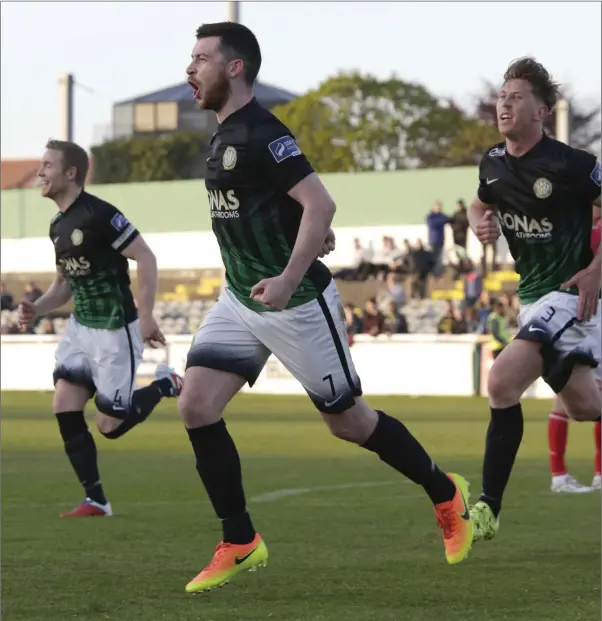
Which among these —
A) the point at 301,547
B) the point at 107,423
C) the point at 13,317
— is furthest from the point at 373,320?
the point at 301,547

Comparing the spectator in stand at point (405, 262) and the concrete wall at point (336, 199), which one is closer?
the spectator in stand at point (405, 262)

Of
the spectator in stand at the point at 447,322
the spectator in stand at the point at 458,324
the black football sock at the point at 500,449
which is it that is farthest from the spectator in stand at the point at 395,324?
the black football sock at the point at 500,449

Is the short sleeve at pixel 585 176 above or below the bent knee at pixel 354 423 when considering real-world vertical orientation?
above

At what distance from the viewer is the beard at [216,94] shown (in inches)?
275

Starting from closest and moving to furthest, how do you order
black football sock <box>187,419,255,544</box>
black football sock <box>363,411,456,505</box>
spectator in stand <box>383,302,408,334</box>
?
black football sock <box>187,419,255,544</box> < black football sock <box>363,411,456,505</box> < spectator in stand <box>383,302,408,334</box>

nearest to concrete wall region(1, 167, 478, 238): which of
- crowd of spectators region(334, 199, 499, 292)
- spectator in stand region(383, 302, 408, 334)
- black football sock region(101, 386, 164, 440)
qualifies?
crowd of spectators region(334, 199, 499, 292)

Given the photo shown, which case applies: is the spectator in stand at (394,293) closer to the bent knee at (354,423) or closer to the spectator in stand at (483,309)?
the spectator in stand at (483,309)

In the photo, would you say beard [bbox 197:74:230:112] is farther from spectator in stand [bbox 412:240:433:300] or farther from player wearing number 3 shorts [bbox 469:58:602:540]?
spectator in stand [bbox 412:240:433:300]

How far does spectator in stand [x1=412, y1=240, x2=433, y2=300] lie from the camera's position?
37.1m

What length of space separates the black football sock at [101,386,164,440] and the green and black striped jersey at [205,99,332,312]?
4.14m

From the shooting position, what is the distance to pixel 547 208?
27.0ft

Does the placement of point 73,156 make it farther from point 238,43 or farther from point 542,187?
point 238,43

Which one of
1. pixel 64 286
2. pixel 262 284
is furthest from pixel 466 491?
pixel 64 286

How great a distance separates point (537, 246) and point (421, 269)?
29.0 metres
